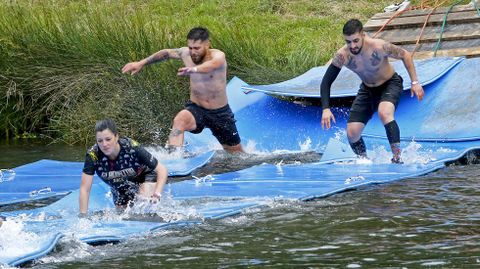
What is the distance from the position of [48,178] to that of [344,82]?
4319 millimetres

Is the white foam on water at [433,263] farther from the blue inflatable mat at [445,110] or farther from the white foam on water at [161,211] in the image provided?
the blue inflatable mat at [445,110]

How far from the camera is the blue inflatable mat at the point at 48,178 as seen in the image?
392 inches

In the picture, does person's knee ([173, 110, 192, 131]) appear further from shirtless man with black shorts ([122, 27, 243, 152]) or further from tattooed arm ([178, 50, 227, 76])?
tattooed arm ([178, 50, 227, 76])

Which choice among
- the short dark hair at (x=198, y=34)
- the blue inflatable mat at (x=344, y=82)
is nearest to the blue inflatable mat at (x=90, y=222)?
the short dark hair at (x=198, y=34)

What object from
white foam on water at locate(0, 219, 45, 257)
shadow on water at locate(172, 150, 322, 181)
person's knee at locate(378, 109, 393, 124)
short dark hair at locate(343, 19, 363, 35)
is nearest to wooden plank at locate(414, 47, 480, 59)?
shadow on water at locate(172, 150, 322, 181)

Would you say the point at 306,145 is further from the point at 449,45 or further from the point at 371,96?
the point at 449,45

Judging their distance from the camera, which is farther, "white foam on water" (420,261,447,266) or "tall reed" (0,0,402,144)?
"tall reed" (0,0,402,144)

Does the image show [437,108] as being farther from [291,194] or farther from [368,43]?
[291,194]

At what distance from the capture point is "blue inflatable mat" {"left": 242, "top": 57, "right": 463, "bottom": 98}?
12523 mm

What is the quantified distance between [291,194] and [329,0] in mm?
9801

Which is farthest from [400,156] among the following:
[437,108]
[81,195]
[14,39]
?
[14,39]

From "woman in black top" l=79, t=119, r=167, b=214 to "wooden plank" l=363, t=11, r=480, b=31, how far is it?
7053 mm

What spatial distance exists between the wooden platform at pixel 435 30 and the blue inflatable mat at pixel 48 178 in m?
3.99

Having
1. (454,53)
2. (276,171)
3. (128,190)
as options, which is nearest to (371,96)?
(276,171)
